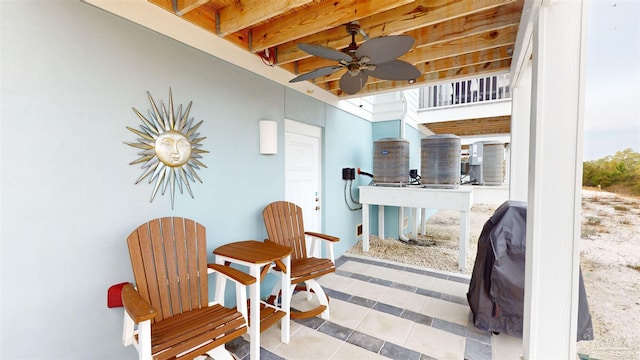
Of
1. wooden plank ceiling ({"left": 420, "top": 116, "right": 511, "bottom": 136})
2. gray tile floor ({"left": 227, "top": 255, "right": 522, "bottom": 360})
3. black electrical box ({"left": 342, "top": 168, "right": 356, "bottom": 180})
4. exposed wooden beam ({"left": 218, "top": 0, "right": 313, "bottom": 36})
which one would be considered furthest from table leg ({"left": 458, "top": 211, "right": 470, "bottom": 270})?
wooden plank ceiling ({"left": 420, "top": 116, "right": 511, "bottom": 136})

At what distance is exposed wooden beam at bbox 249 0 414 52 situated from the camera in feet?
5.91

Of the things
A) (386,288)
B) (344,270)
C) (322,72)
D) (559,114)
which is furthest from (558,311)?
(344,270)

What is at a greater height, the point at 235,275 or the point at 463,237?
the point at 235,275

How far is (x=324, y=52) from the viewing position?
69.9 inches

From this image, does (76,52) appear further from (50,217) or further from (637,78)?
(637,78)

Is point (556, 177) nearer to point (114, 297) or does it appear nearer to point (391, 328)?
point (391, 328)

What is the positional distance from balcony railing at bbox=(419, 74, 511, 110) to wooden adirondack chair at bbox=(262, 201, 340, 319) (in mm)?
4158

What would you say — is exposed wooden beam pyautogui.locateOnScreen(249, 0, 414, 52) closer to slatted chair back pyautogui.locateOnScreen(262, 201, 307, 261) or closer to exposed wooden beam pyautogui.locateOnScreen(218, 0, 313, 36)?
exposed wooden beam pyautogui.locateOnScreen(218, 0, 313, 36)

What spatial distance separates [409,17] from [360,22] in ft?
1.40

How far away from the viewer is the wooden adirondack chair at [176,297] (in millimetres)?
1317

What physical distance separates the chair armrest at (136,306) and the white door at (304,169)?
1.83m

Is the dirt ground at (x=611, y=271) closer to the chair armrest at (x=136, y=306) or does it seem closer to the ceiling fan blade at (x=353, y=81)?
the ceiling fan blade at (x=353, y=81)

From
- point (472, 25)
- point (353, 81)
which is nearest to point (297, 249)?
point (353, 81)

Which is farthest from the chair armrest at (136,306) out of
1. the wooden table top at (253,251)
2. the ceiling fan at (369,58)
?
the ceiling fan at (369,58)
